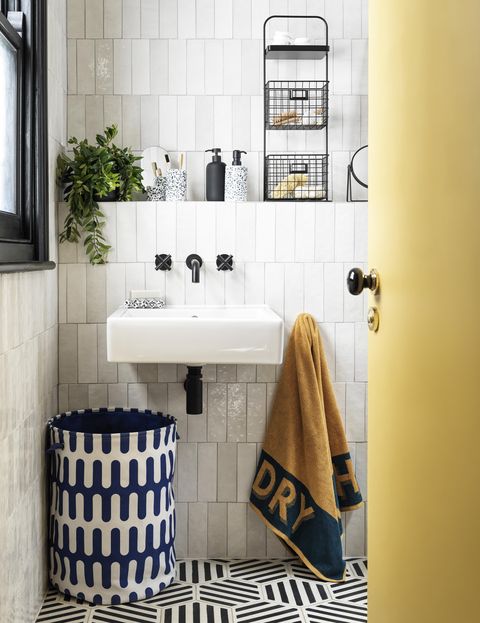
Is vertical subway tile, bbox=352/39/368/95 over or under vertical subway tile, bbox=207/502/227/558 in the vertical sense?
over

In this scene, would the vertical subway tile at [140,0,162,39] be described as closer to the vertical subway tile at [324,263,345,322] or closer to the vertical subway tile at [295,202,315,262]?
the vertical subway tile at [295,202,315,262]

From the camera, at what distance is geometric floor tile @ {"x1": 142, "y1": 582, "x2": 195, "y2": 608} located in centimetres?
239

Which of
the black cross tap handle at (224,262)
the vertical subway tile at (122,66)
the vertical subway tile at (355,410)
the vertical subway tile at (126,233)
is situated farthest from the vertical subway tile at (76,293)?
the vertical subway tile at (355,410)

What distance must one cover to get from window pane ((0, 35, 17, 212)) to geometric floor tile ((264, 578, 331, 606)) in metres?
1.56

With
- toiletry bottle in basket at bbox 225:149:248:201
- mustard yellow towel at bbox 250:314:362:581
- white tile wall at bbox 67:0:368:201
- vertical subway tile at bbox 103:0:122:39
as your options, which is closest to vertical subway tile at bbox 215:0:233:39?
white tile wall at bbox 67:0:368:201

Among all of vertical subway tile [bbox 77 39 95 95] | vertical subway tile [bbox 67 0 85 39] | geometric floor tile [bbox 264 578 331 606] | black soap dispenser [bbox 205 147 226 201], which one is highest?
vertical subway tile [bbox 67 0 85 39]

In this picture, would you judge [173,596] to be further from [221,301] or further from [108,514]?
[221,301]

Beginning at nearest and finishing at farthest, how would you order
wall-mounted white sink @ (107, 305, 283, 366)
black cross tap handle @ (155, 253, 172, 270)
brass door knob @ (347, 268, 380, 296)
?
brass door knob @ (347, 268, 380, 296)
wall-mounted white sink @ (107, 305, 283, 366)
black cross tap handle @ (155, 253, 172, 270)

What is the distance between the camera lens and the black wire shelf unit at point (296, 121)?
2.76 meters

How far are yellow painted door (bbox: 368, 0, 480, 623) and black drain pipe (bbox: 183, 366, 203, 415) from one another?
118 cm

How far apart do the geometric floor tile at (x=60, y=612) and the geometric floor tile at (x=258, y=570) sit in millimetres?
567

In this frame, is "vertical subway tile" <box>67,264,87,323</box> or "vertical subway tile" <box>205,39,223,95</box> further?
"vertical subway tile" <box>205,39,223,95</box>

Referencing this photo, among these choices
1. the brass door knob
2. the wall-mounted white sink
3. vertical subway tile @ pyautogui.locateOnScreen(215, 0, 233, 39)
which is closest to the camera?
the brass door knob

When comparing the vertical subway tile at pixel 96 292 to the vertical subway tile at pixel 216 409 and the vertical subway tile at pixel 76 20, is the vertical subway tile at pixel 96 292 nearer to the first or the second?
the vertical subway tile at pixel 216 409
